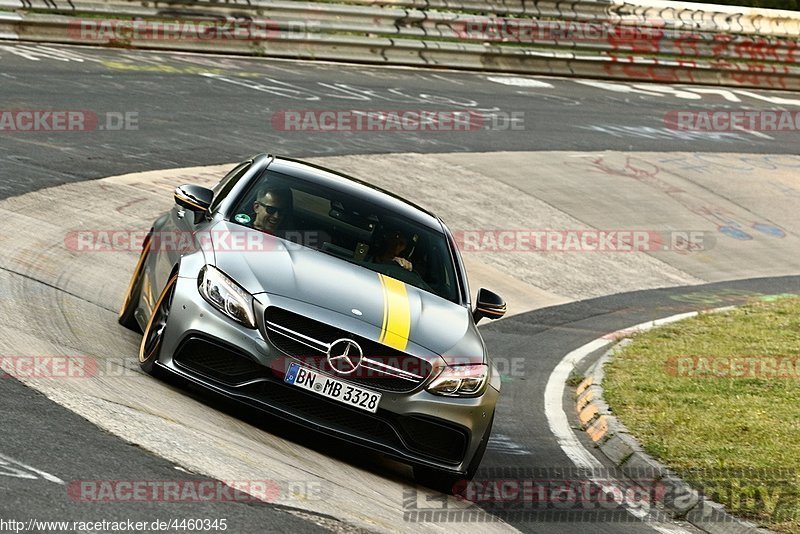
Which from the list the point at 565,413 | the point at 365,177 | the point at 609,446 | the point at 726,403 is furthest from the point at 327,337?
the point at 365,177

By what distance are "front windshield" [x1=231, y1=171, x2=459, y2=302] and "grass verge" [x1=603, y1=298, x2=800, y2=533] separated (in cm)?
209

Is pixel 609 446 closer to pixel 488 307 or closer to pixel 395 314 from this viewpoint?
pixel 488 307

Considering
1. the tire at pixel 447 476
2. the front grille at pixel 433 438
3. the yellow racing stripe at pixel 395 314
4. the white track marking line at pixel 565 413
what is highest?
the yellow racing stripe at pixel 395 314

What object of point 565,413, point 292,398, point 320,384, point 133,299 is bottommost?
point 565,413

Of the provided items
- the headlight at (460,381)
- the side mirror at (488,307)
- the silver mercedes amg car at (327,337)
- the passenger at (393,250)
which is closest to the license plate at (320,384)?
the silver mercedes amg car at (327,337)

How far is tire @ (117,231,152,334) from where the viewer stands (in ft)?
30.2

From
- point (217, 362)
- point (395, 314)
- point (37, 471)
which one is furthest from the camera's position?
point (395, 314)

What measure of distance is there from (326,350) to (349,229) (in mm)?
1597

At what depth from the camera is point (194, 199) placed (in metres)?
8.60

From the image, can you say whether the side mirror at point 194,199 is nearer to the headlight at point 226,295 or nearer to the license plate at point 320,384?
the headlight at point 226,295

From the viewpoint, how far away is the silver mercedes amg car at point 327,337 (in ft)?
23.5

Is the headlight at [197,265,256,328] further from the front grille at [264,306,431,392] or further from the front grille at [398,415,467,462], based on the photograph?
the front grille at [398,415,467,462]

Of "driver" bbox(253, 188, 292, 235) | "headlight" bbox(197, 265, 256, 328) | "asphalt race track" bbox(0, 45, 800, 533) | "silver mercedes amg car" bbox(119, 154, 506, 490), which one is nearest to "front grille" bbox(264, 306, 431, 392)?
"silver mercedes amg car" bbox(119, 154, 506, 490)

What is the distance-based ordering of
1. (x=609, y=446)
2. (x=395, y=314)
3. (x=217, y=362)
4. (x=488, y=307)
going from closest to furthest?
(x=217, y=362) < (x=395, y=314) < (x=488, y=307) < (x=609, y=446)
